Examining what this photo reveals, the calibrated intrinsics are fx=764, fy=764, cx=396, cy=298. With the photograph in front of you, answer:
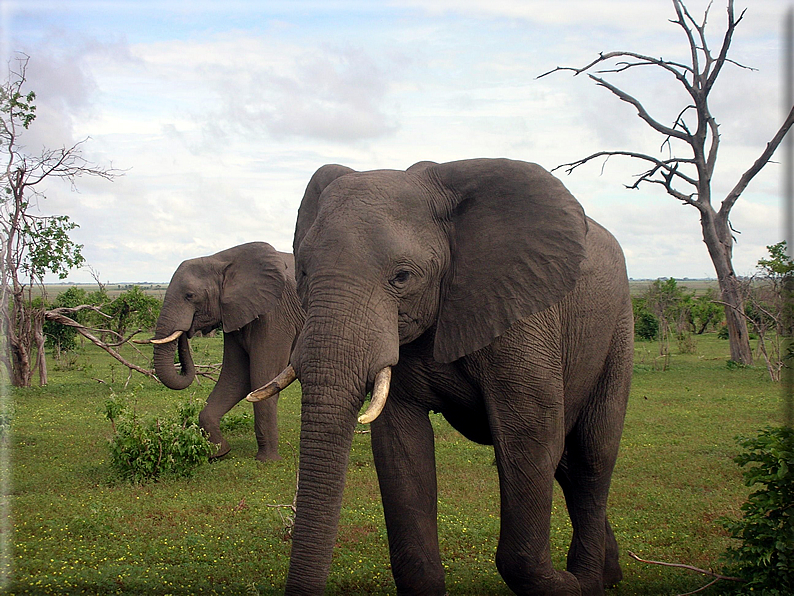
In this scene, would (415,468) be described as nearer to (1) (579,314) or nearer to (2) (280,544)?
(1) (579,314)

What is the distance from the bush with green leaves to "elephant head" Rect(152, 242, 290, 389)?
1.39 meters

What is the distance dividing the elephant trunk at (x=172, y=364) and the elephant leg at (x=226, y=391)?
0.54m

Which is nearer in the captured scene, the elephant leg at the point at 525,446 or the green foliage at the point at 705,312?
the elephant leg at the point at 525,446

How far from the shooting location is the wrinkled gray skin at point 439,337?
373cm

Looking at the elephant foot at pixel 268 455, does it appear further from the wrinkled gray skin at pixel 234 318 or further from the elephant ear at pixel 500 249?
the elephant ear at pixel 500 249

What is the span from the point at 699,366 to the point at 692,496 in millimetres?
14562

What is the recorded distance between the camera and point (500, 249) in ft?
14.1

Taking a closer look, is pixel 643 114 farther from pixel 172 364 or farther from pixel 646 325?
pixel 172 364

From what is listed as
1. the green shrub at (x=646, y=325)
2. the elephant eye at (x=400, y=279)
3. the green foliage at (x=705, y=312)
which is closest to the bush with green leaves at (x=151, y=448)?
the elephant eye at (x=400, y=279)

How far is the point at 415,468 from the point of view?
4.69 meters

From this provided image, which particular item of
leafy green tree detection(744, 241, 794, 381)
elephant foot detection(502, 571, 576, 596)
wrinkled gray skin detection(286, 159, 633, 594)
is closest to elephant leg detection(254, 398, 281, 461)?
wrinkled gray skin detection(286, 159, 633, 594)

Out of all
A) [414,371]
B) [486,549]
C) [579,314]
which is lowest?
[486,549]

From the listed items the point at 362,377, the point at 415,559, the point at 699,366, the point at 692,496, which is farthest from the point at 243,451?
the point at 699,366

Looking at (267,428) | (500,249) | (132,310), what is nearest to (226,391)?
(267,428)
